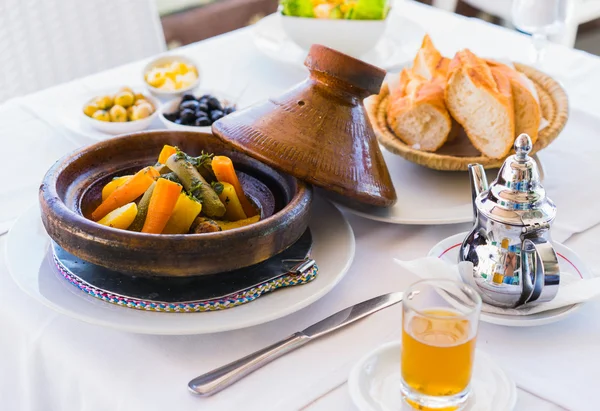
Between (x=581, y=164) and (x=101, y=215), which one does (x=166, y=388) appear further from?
(x=581, y=164)

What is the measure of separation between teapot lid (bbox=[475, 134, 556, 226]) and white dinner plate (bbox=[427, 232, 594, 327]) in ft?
0.37

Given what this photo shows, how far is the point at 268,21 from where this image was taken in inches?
72.1

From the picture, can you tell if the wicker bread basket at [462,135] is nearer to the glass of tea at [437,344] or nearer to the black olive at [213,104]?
the black olive at [213,104]

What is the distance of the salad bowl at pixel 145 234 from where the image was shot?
81cm

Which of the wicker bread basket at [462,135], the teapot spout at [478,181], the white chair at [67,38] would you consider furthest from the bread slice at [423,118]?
the white chair at [67,38]

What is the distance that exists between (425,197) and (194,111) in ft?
1.55

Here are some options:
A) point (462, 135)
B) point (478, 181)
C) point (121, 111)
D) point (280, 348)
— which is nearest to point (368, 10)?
point (462, 135)

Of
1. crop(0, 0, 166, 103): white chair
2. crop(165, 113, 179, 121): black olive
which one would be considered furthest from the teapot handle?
crop(0, 0, 166, 103): white chair

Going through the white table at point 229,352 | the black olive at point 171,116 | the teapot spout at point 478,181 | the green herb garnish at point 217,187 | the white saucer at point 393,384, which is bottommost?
the white table at point 229,352

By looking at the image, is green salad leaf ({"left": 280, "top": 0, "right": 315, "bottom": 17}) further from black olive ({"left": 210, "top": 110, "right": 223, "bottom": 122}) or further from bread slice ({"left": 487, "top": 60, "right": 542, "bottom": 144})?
bread slice ({"left": 487, "top": 60, "right": 542, "bottom": 144})

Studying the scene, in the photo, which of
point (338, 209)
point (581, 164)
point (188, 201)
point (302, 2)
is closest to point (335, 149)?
point (338, 209)

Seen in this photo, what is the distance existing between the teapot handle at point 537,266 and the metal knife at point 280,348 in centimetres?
16

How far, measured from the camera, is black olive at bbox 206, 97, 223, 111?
1.36 m

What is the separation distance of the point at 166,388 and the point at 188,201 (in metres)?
0.23
